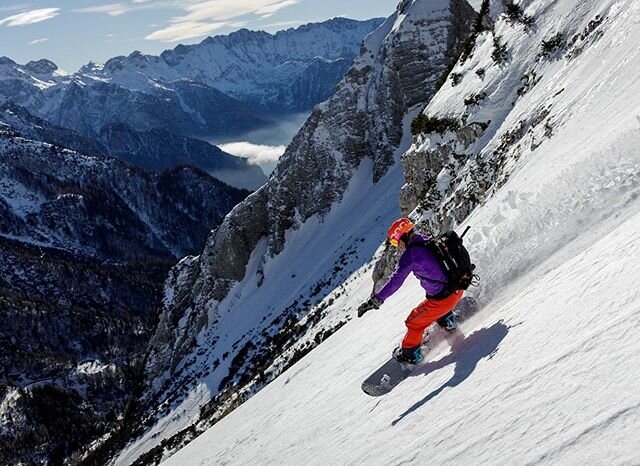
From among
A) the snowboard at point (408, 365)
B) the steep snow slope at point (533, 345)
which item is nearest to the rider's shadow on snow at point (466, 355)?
the steep snow slope at point (533, 345)

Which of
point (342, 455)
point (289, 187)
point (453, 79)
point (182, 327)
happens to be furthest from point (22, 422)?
point (342, 455)

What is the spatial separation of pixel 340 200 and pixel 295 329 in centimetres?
2794

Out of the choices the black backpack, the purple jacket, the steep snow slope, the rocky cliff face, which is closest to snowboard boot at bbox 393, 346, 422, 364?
the steep snow slope

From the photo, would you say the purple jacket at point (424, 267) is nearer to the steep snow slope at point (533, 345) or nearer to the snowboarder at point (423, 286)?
the snowboarder at point (423, 286)

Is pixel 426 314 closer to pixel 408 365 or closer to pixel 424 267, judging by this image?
pixel 424 267

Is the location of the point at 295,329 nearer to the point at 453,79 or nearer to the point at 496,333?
the point at 453,79

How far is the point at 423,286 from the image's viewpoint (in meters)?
8.28

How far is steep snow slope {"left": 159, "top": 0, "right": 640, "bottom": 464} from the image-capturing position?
174 inches

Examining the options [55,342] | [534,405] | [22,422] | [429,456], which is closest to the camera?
[534,405]

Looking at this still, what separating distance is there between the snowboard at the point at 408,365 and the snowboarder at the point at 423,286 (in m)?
0.17

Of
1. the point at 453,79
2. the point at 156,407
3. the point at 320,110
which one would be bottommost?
the point at 156,407

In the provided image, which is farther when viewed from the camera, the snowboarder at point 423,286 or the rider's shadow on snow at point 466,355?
the snowboarder at point 423,286

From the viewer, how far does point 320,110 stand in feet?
236

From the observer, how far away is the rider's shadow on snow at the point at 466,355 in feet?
22.5
